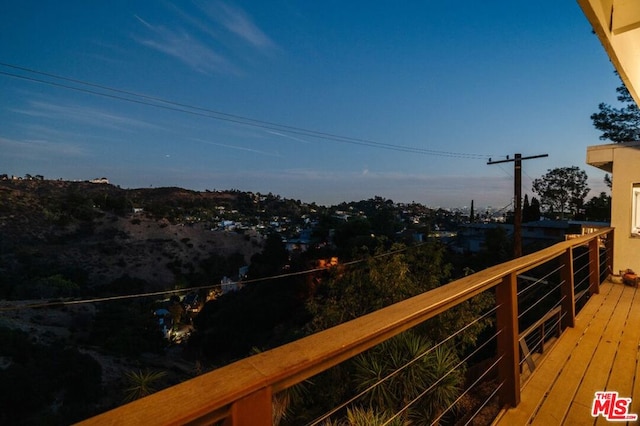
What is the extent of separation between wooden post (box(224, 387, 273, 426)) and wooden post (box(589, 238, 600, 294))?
184 inches

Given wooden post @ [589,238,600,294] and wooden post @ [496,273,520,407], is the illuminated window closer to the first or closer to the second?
wooden post @ [589,238,600,294]

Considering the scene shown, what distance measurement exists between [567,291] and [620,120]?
17.9 m

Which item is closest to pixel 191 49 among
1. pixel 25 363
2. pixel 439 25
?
pixel 439 25

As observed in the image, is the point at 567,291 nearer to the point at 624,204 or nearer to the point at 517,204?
the point at 624,204

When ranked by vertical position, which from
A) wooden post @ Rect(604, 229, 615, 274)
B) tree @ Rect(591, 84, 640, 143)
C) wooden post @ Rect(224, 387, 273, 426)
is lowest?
wooden post @ Rect(604, 229, 615, 274)

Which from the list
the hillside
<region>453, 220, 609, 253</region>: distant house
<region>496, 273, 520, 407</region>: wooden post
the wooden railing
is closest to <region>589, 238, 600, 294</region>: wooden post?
<region>496, 273, 520, 407</region>: wooden post

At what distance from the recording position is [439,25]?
1395 centimetres

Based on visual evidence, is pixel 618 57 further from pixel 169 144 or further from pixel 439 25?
pixel 169 144

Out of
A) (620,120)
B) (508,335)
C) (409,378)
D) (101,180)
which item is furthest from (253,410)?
(101,180)

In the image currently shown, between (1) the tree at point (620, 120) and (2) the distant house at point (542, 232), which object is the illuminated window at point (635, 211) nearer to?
(1) the tree at point (620, 120)

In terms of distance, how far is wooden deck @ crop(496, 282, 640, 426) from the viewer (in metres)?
1.77

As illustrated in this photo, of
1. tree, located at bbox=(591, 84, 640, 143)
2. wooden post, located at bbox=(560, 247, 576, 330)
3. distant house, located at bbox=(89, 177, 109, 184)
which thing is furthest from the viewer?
distant house, located at bbox=(89, 177, 109, 184)

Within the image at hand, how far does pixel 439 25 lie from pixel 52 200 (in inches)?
1941

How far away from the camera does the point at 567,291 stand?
9.73ft
